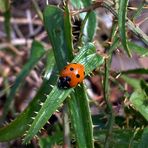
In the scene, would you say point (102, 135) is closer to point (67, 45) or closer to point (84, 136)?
point (84, 136)

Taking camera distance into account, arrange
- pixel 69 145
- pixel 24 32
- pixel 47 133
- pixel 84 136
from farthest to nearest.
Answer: pixel 24 32 → pixel 47 133 → pixel 69 145 → pixel 84 136

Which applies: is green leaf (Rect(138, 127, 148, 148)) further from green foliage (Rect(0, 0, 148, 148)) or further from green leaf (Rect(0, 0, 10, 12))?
green leaf (Rect(0, 0, 10, 12))

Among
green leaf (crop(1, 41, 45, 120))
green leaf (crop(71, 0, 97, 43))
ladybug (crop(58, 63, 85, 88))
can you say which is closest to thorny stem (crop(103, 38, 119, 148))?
ladybug (crop(58, 63, 85, 88))

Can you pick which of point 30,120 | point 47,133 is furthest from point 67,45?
point 47,133

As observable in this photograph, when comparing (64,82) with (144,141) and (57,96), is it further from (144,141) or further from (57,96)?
(144,141)

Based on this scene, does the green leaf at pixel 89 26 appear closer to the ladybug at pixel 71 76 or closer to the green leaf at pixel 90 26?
the green leaf at pixel 90 26

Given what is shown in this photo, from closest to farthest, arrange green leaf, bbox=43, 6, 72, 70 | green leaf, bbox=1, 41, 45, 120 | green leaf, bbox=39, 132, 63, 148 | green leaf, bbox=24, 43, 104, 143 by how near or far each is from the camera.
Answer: green leaf, bbox=24, 43, 104, 143, green leaf, bbox=43, 6, 72, 70, green leaf, bbox=39, 132, 63, 148, green leaf, bbox=1, 41, 45, 120
